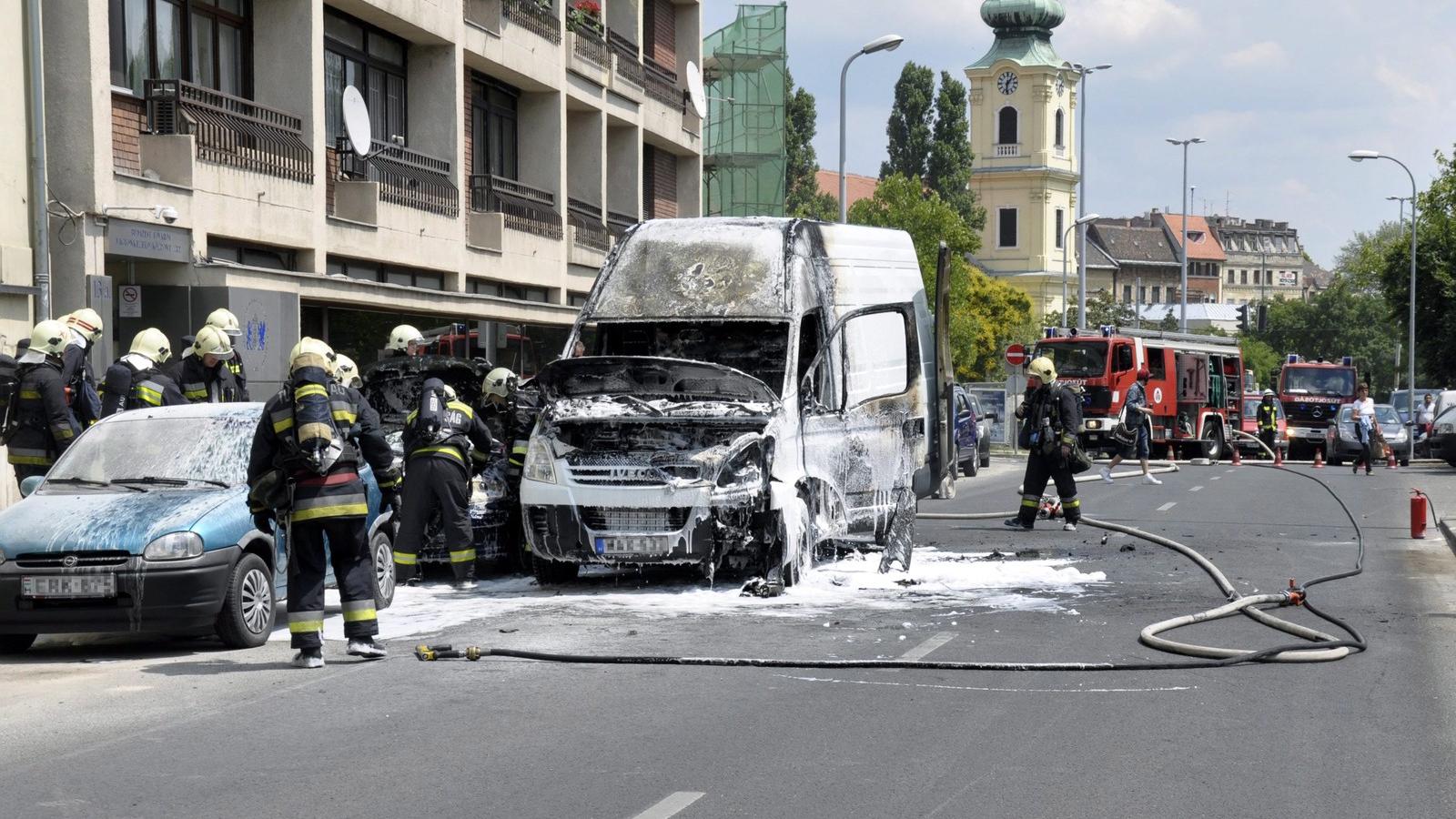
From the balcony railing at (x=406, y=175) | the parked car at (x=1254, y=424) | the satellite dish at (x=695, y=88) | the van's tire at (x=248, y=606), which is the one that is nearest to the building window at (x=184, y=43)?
the balcony railing at (x=406, y=175)

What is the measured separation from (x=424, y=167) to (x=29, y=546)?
18377mm

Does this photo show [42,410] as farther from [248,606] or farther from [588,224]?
[588,224]

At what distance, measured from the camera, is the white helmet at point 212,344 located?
13016 millimetres

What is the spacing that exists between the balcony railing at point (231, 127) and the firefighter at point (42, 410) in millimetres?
8005

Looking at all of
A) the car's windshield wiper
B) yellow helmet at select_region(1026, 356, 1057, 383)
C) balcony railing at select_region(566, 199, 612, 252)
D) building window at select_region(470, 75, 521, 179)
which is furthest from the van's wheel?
balcony railing at select_region(566, 199, 612, 252)

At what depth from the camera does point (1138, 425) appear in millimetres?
29156

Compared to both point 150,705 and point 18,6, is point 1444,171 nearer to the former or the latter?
point 18,6

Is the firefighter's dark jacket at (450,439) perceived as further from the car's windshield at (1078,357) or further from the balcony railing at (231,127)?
the car's windshield at (1078,357)

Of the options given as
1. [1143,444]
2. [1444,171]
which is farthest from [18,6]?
[1444,171]

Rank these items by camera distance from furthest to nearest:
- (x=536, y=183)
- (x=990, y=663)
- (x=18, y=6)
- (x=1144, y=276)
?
(x=1144, y=276), (x=536, y=183), (x=18, y=6), (x=990, y=663)

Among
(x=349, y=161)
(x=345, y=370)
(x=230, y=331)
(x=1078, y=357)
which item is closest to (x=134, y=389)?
(x=230, y=331)

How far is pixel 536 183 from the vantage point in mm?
32250

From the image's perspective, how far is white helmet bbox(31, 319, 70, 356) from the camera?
473 inches

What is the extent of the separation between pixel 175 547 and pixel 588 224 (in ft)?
82.4
